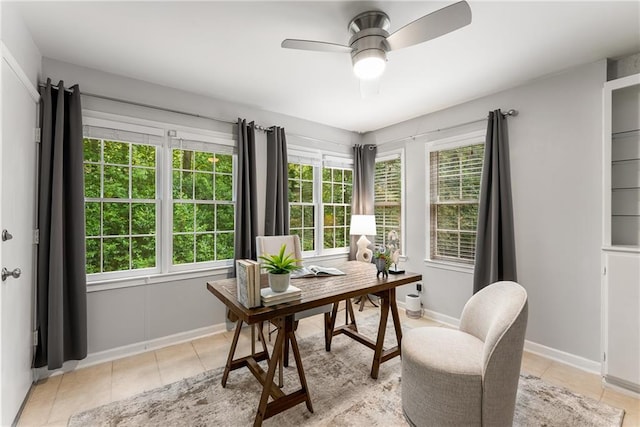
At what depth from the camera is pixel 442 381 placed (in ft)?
5.07

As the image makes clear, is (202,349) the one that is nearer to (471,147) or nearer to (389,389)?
(389,389)

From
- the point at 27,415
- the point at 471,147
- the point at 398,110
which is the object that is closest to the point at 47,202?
the point at 27,415

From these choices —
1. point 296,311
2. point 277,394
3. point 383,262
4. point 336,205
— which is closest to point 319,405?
point 277,394

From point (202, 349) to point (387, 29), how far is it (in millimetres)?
3216

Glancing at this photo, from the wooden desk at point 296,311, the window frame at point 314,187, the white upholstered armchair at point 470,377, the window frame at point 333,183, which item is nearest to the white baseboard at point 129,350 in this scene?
the wooden desk at point 296,311

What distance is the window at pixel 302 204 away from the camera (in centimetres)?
399

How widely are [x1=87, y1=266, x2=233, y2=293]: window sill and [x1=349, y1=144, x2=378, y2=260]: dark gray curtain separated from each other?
207cm

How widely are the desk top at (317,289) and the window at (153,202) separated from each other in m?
1.10

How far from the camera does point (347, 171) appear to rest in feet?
15.1

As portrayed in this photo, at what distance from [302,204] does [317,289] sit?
2082mm

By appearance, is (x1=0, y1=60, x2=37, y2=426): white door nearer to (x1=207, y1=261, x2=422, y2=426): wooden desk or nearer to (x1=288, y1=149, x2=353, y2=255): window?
(x1=207, y1=261, x2=422, y2=426): wooden desk

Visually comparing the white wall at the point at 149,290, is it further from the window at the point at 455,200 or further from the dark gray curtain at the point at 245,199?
the window at the point at 455,200

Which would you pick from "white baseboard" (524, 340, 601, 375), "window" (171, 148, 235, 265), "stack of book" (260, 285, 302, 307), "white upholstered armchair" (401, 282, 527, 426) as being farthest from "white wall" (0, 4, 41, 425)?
"white baseboard" (524, 340, 601, 375)

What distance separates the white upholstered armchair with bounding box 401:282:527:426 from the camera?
1.48 meters
